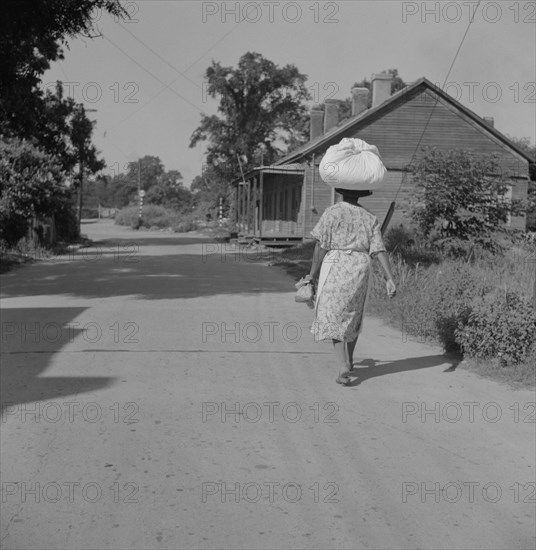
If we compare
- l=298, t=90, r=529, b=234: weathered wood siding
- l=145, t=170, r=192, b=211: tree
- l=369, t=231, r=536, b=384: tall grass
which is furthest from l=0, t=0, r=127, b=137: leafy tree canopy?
l=145, t=170, r=192, b=211: tree

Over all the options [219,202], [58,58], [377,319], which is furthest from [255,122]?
[377,319]

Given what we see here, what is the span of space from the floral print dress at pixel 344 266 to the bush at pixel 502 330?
5.69ft

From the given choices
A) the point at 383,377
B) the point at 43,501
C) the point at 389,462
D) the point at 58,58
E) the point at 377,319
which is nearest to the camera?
the point at 43,501

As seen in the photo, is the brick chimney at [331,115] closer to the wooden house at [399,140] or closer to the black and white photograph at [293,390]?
the wooden house at [399,140]

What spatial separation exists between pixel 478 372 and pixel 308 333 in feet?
9.26

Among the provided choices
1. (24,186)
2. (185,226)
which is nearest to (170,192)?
(185,226)

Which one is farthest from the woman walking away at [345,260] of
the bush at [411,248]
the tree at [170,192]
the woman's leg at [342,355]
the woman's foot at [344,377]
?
the tree at [170,192]

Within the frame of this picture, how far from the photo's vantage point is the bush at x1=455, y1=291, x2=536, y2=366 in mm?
7664

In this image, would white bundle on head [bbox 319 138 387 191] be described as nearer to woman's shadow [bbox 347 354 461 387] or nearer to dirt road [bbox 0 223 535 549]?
dirt road [bbox 0 223 535 549]

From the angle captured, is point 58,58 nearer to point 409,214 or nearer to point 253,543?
point 409,214

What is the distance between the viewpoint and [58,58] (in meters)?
19.2

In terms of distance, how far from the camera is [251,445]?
5414 millimetres

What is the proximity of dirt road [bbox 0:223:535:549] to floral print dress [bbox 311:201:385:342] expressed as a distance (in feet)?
2.08

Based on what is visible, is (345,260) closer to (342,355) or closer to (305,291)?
(305,291)
